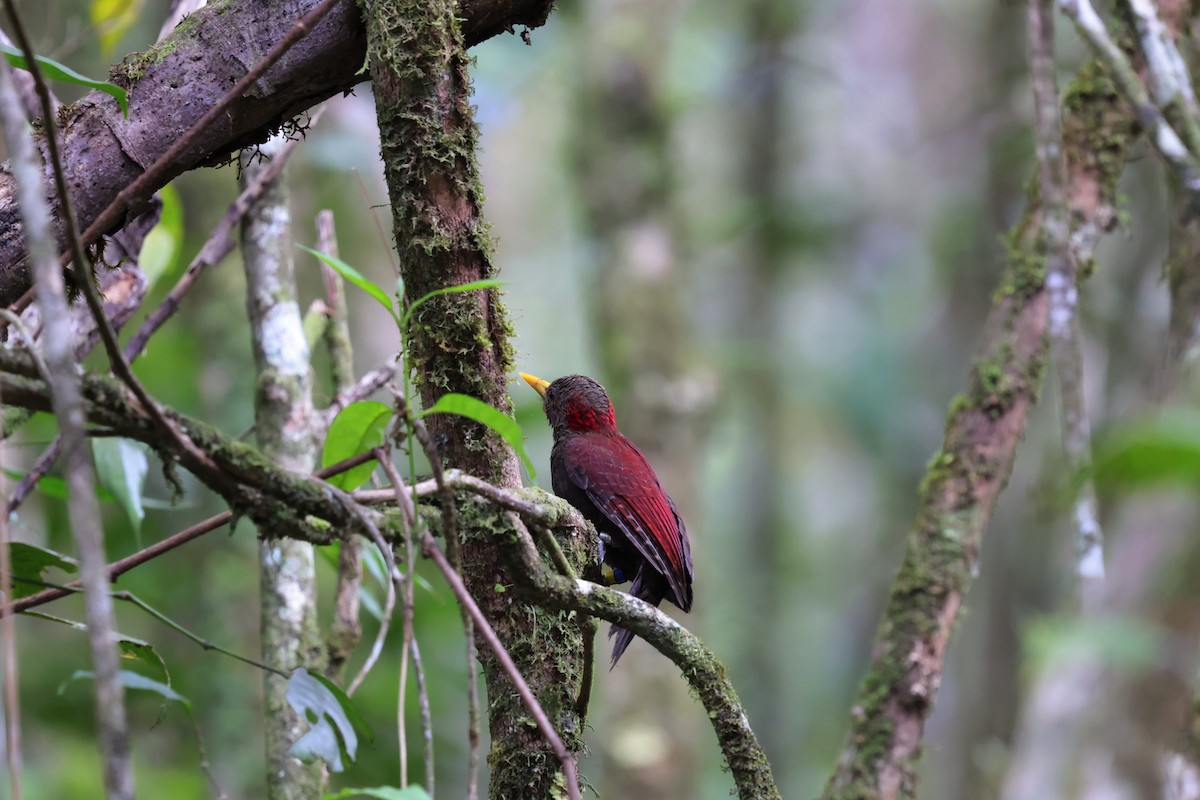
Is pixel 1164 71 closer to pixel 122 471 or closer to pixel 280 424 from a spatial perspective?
pixel 280 424

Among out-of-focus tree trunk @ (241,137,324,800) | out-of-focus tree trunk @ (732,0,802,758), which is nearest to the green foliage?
out-of-focus tree trunk @ (241,137,324,800)

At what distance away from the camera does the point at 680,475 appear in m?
6.00

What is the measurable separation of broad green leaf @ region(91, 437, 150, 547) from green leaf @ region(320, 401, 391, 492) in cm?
81

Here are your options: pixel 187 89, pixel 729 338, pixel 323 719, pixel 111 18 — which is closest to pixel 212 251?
pixel 187 89

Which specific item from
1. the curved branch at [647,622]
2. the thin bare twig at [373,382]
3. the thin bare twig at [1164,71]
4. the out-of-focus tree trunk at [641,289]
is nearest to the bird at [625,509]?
the thin bare twig at [373,382]

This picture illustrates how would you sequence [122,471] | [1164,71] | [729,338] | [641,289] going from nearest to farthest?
1. [1164,71]
2. [122,471]
3. [641,289]
4. [729,338]

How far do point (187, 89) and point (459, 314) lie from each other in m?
0.63

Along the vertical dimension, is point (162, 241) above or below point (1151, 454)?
above

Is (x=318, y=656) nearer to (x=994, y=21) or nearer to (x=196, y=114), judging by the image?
(x=196, y=114)

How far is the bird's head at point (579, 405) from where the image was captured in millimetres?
3678

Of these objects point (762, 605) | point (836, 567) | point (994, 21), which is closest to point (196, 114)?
point (994, 21)

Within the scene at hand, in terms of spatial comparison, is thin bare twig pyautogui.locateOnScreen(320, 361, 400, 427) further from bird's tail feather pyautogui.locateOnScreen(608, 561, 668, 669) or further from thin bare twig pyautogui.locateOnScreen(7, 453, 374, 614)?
bird's tail feather pyautogui.locateOnScreen(608, 561, 668, 669)

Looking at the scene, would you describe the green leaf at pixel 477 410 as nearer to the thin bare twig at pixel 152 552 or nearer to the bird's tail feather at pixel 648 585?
the thin bare twig at pixel 152 552

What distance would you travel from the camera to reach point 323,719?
5.87 feet
